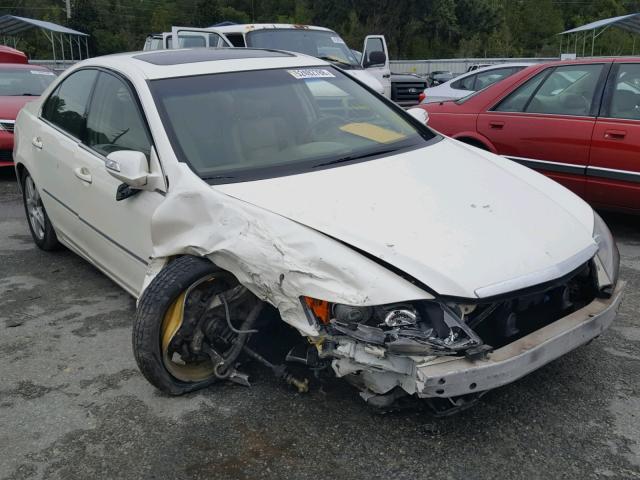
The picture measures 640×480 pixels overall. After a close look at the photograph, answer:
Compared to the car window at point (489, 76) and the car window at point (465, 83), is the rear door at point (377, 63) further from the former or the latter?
the car window at point (489, 76)

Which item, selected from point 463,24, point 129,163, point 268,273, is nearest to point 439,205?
point 268,273

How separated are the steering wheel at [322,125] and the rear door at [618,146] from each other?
2.51 metres

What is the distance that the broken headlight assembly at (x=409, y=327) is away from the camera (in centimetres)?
260

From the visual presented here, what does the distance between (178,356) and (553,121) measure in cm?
392

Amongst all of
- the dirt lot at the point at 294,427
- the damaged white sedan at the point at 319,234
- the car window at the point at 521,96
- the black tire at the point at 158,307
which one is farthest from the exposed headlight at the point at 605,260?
the car window at the point at 521,96

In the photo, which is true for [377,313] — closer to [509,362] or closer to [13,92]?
[509,362]

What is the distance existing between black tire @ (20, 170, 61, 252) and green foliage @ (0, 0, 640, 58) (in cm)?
4116

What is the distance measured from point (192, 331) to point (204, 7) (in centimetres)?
4905

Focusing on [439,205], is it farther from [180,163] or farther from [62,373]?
[62,373]

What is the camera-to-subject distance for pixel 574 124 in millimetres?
5590

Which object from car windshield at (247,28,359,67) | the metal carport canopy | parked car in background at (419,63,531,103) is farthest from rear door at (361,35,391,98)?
the metal carport canopy

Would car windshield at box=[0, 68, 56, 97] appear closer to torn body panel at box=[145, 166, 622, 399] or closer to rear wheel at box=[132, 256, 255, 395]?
rear wheel at box=[132, 256, 255, 395]

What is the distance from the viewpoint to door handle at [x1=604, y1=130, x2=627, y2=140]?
5312 mm

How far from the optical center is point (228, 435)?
296cm
